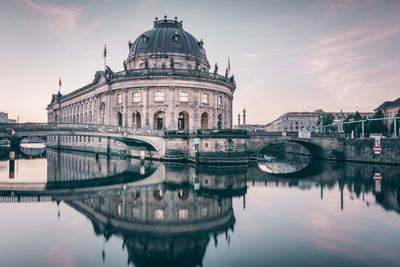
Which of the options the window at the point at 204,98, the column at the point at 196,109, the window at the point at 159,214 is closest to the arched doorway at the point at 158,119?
the column at the point at 196,109

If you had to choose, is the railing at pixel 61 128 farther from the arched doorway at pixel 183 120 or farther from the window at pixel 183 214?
the window at pixel 183 214

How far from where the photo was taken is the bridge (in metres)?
34.7

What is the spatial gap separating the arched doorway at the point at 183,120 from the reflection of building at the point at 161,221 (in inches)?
1201

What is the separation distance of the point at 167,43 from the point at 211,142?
93.0 ft

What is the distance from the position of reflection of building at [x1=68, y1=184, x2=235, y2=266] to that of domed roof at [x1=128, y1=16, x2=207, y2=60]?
39.9 metres

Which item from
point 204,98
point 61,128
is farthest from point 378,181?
point 61,128

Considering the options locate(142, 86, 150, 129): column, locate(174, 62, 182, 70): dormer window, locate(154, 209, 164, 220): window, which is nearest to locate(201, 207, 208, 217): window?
locate(154, 209, 164, 220): window

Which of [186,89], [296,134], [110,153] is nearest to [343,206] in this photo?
[296,134]

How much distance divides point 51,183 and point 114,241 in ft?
52.5

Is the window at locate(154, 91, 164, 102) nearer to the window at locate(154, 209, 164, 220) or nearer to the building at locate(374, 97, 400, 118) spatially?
the window at locate(154, 209, 164, 220)

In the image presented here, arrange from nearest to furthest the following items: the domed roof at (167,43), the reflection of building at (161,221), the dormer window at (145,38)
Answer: the reflection of building at (161,221) < the domed roof at (167,43) < the dormer window at (145,38)

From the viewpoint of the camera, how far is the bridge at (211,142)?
114ft

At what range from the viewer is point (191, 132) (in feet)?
122

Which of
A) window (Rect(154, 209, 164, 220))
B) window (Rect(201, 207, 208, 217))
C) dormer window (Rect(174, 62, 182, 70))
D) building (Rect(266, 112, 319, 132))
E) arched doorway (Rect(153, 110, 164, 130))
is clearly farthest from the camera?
building (Rect(266, 112, 319, 132))
